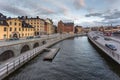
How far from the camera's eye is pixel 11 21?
A: 214 feet

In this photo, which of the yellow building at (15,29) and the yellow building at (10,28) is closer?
the yellow building at (10,28)

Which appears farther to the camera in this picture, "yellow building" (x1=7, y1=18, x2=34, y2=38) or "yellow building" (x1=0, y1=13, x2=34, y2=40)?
"yellow building" (x1=7, y1=18, x2=34, y2=38)

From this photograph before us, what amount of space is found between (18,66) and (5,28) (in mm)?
36101

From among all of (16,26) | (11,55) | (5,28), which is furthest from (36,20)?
(11,55)

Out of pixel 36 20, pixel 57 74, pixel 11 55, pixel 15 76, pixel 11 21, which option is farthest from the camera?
pixel 36 20

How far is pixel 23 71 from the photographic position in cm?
2766

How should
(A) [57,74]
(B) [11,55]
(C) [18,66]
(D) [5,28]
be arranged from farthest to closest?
(D) [5,28]
(B) [11,55]
(C) [18,66]
(A) [57,74]

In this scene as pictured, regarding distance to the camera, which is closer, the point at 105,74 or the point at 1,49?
the point at 105,74

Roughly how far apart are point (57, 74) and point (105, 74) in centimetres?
917

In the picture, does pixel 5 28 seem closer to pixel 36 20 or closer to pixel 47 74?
pixel 47 74

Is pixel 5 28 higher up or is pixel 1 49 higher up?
pixel 5 28

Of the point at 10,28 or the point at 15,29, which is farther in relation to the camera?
the point at 15,29

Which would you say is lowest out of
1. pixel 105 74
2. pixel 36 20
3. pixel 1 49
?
pixel 105 74

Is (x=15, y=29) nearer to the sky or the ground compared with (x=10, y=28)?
nearer to the ground
